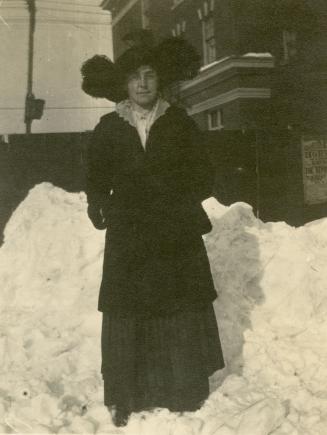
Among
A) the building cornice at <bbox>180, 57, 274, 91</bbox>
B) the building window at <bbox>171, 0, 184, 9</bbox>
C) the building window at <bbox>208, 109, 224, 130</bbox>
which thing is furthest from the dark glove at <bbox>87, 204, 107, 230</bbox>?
the building window at <bbox>171, 0, 184, 9</bbox>

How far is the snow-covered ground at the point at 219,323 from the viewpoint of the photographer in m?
3.12

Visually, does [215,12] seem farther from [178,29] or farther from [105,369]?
[105,369]

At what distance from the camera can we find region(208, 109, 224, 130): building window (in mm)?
15002

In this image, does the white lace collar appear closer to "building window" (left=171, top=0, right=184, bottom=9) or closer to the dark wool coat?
the dark wool coat

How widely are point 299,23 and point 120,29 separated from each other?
10.2m

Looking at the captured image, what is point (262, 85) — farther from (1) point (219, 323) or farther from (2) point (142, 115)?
(2) point (142, 115)

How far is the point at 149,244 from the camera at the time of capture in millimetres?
3096

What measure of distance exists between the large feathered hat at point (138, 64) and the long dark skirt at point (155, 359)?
4.36 ft

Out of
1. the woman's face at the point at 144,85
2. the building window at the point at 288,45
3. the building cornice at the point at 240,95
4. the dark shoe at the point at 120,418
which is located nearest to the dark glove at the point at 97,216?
the woman's face at the point at 144,85

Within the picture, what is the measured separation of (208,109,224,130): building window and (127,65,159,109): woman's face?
12081 millimetres

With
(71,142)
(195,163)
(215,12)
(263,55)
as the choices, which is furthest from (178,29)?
(195,163)

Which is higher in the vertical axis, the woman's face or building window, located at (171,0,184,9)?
building window, located at (171,0,184,9)

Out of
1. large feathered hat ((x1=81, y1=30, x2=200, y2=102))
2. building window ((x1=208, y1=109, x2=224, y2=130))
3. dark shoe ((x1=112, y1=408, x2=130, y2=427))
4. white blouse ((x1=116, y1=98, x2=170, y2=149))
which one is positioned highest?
building window ((x1=208, y1=109, x2=224, y2=130))

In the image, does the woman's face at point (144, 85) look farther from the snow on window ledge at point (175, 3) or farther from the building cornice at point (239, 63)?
the snow on window ledge at point (175, 3)
